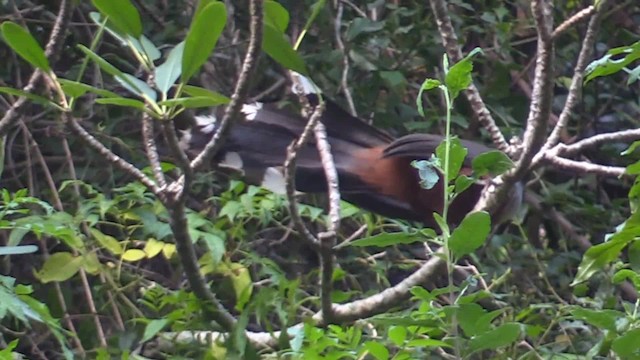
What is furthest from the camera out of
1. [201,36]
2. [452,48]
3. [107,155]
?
[452,48]

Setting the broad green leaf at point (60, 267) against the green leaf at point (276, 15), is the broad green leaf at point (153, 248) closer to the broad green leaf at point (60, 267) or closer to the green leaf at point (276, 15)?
the broad green leaf at point (60, 267)

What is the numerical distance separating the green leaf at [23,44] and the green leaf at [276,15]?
0.29m

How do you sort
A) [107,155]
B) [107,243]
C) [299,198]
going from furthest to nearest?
[299,198] < [107,243] < [107,155]

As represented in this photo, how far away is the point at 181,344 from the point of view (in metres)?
1.69

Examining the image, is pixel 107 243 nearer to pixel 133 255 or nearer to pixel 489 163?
pixel 133 255

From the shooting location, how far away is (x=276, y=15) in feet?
4.55

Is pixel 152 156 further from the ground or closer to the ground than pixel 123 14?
closer to the ground

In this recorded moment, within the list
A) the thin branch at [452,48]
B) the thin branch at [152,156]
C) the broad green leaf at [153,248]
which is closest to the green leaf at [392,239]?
the thin branch at [152,156]

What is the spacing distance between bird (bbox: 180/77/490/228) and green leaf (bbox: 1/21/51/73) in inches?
28.0

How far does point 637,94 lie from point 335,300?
1.43 m

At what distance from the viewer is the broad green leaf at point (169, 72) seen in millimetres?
1252

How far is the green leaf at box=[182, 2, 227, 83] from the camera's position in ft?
3.92

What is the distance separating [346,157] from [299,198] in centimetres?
14

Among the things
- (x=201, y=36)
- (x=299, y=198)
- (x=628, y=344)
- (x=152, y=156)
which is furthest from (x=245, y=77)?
(x=299, y=198)
